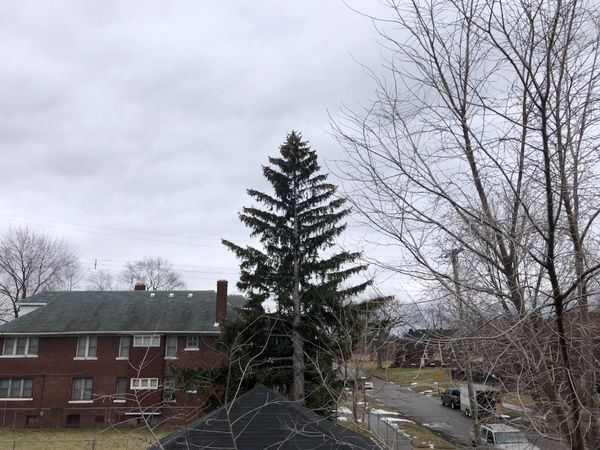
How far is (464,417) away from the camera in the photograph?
3272 centimetres

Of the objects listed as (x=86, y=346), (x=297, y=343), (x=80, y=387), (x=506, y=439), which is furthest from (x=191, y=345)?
(x=506, y=439)

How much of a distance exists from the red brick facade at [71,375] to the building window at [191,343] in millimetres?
145

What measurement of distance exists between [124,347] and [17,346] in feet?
20.5

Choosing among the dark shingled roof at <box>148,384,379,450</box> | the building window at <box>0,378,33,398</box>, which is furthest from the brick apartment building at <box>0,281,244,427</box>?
the dark shingled roof at <box>148,384,379,450</box>

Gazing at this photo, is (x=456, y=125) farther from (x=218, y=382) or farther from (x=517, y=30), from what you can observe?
(x=218, y=382)

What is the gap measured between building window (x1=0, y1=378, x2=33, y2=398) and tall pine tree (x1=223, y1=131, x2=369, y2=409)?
17424 mm

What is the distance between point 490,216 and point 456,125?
872 millimetres

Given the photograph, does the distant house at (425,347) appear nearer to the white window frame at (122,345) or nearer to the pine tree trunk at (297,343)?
the pine tree trunk at (297,343)

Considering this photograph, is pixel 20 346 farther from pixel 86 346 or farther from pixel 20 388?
pixel 86 346

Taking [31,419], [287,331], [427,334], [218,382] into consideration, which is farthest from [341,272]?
[31,419]

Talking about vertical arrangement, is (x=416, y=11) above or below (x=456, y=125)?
above

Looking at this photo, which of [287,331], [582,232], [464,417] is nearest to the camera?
[582,232]

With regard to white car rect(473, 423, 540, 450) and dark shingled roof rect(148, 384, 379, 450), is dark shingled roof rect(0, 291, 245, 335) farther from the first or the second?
white car rect(473, 423, 540, 450)

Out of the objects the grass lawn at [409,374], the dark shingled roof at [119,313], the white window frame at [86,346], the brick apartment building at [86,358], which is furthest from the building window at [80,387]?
the grass lawn at [409,374]
